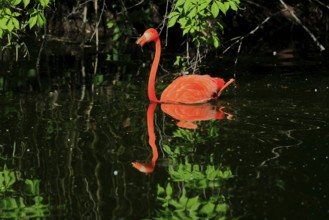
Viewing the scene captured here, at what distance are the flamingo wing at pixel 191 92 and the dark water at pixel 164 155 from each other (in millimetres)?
124

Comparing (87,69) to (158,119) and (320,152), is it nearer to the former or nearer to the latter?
(158,119)

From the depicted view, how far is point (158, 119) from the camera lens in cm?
821

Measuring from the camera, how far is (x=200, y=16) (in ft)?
29.0

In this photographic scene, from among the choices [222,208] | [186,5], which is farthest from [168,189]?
[186,5]

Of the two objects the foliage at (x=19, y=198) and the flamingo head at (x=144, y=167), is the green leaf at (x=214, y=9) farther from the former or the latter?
the foliage at (x=19, y=198)

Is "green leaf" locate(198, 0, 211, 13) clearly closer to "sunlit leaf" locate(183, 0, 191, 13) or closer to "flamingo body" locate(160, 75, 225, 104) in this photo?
"sunlit leaf" locate(183, 0, 191, 13)

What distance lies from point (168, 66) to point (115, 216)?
269 inches

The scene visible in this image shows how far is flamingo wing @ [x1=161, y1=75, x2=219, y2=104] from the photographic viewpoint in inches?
346

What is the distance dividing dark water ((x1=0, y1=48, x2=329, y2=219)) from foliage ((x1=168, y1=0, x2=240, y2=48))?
74 centimetres

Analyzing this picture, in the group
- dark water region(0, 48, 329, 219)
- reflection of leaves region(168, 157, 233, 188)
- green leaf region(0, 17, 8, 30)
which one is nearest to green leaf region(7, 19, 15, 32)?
green leaf region(0, 17, 8, 30)

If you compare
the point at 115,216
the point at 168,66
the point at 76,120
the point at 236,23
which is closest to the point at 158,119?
the point at 76,120

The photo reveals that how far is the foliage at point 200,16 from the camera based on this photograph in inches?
321

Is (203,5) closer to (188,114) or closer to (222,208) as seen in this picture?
(188,114)

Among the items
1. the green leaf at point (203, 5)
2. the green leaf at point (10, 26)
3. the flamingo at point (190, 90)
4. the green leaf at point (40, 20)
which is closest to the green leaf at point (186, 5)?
the green leaf at point (203, 5)
